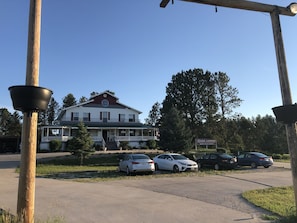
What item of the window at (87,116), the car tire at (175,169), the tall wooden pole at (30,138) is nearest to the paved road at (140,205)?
the tall wooden pole at (30,138)

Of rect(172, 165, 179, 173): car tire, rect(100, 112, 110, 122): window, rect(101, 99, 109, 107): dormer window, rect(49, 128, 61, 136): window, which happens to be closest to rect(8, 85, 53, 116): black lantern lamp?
rect(172, 165, 179, 173): car tire

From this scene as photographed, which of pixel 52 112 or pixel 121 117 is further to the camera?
pixel 52 112

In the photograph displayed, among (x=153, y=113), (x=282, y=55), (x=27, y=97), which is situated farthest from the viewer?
(x=153, y=113)

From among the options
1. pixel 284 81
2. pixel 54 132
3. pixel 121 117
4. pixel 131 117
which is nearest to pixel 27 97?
pixel 284 81

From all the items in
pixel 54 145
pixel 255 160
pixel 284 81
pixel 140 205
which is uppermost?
pixel 54 145

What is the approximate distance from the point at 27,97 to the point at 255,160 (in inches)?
938

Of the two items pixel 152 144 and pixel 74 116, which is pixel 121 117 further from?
pixel 74 116

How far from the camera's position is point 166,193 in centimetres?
1115

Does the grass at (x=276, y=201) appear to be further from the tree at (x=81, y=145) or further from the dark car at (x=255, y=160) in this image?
the tree at (x=81, y=145)

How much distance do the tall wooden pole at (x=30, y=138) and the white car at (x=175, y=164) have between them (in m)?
16.3

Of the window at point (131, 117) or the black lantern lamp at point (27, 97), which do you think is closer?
the black lantern lamp at point (27, 97)

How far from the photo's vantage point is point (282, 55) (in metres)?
6.62

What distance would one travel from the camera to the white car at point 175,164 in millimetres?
20062

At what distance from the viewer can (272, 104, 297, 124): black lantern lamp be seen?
6.14m
